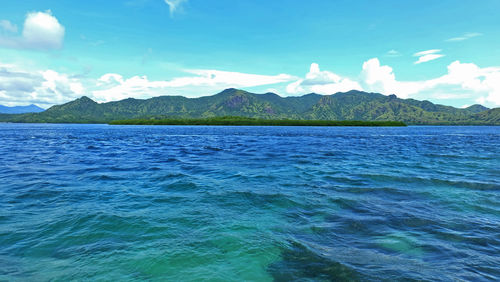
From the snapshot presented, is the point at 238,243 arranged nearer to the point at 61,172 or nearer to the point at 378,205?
the point at 378,205

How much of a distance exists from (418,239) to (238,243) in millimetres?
6900

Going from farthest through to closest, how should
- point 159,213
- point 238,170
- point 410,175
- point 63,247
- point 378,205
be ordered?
point 238,170 < point 410,175 < point 378,205 < point 159,213 < point 63,247

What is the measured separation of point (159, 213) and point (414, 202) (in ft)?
46.3

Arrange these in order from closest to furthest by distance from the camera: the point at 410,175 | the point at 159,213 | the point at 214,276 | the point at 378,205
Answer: the point at 214,276 → the point at 159,213 → the point at 378,205 → the point at 410,175

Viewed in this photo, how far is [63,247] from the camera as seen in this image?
9711mm

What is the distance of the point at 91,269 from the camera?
8133 mm

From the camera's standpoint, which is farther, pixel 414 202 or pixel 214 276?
pixel 414 202

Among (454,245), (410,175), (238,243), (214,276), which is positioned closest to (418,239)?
(454,245)

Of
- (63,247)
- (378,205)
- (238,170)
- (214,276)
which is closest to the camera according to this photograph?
(214,276)

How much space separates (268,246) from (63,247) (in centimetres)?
744

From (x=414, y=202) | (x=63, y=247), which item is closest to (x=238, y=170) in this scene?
(x=414, y=202)

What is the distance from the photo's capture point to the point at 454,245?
972 centimetres

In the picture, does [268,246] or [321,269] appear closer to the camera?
[321,269]

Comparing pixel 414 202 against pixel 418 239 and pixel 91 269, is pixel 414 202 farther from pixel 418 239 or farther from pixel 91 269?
pixel 91 269
